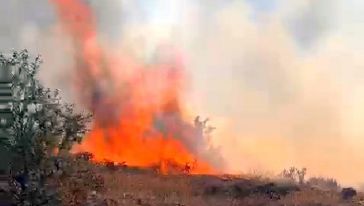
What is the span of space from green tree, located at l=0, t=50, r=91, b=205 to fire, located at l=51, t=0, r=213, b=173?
59.0 ft

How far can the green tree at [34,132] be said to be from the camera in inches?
755

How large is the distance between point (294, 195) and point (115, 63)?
16547 millimetres

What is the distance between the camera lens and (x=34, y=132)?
1930cm

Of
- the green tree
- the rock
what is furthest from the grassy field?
the green tree

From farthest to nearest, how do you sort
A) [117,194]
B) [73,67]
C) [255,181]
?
[73,67] → [255,181] → [117,194]

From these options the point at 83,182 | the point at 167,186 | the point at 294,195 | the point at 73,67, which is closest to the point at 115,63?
the point at 73,67

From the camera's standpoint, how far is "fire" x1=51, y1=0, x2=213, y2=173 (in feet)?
130

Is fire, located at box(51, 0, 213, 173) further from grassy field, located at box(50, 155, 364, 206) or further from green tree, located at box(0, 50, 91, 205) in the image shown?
green tree, located at box(0, 50, 91, 205)

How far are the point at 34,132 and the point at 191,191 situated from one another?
1361 centimetres

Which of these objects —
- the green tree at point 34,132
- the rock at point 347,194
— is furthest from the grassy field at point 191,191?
the green tree at point 34,132

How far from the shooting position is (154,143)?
4016 cm

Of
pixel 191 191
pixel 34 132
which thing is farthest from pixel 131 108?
pixel 34 132

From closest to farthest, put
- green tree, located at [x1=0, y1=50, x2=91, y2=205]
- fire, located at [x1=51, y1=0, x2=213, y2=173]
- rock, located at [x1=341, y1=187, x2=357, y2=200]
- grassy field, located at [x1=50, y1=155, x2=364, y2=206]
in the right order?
green tree, located at [x1=0, y1=50, x2=91, y2=205], grassy field, located at [x1=50, y1=155, x2=364, y2=206], rock, located at [x1=341, y1=187, x2=357, y2=200], fire, located at [x1=51, y1=0, x2=213, y2=173]

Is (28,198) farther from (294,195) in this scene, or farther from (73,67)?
(73,67)
